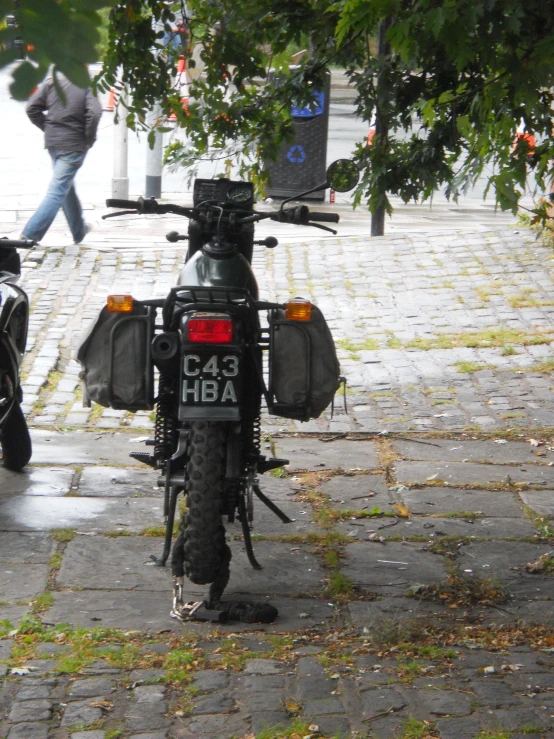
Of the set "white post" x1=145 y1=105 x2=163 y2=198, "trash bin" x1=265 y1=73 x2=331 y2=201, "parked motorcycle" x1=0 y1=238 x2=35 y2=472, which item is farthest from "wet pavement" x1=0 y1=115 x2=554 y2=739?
"trash bin" x1=265 y1=73 x2=331 y2=201

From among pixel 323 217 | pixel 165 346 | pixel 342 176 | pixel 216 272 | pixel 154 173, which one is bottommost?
pixel 154 173

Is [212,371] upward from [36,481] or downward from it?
upward

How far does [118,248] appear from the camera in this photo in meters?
→ 11.5

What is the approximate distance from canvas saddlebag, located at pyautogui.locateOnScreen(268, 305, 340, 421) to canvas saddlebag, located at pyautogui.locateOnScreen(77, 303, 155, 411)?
0.48 m

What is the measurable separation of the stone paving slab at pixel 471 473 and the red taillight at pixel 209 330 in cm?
219

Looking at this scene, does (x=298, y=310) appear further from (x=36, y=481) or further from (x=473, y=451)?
(x=473, y=451)

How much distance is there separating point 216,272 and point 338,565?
133 centimetres

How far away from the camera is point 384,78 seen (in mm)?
5137

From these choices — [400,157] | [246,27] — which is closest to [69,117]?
[246,27]

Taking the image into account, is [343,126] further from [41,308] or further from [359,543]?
[359,543]

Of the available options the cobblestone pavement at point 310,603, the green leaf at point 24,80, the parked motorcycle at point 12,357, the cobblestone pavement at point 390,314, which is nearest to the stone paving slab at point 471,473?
the cobblestone pavement at point 310,603

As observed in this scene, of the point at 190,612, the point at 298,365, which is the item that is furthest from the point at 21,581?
the point at 298,365

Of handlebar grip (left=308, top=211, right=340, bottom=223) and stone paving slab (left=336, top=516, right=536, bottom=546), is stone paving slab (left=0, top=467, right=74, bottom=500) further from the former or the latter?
handlebar grip (left=308, top=211, right=340, bottom=223)

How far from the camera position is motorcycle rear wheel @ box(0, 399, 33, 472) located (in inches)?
217
